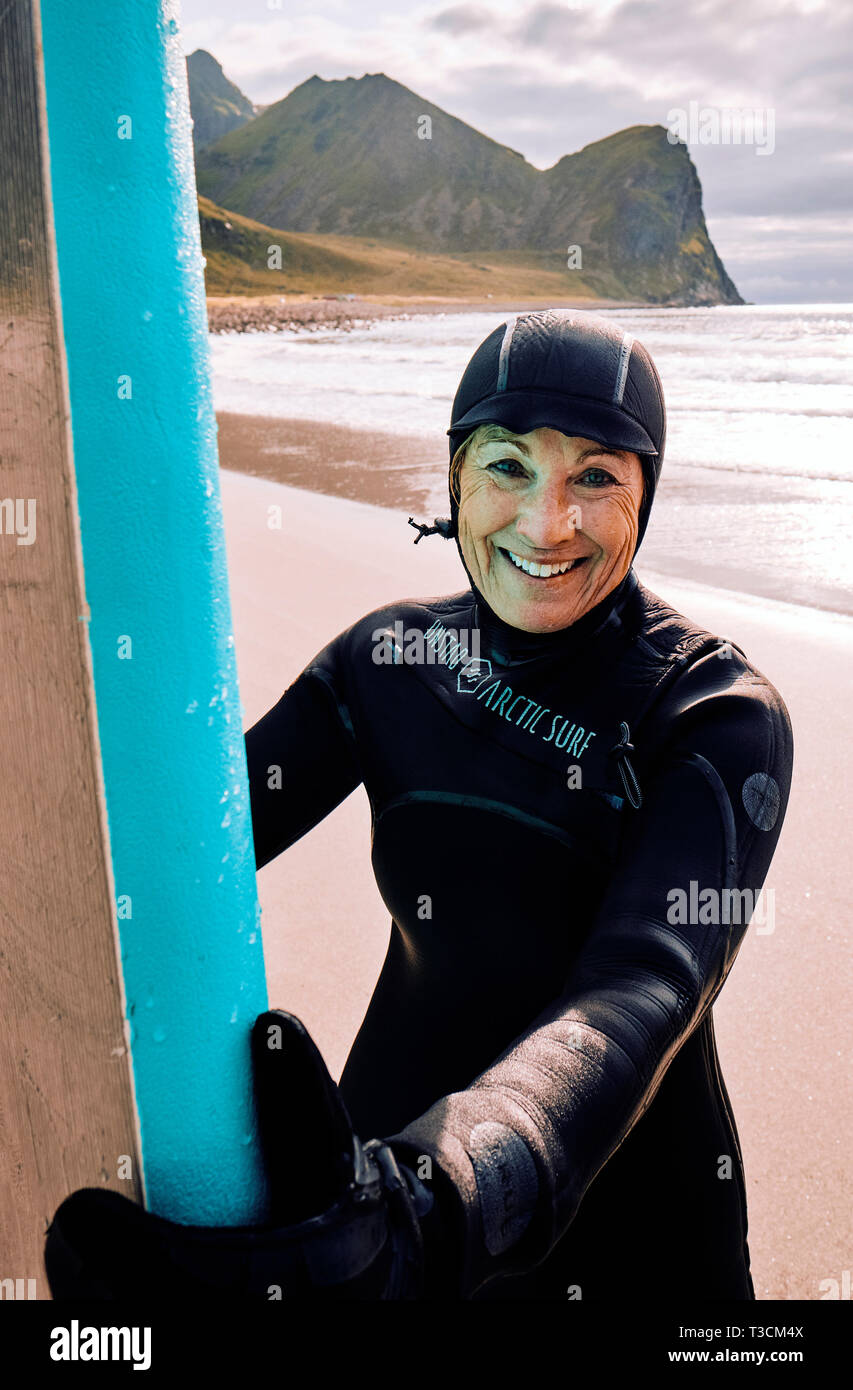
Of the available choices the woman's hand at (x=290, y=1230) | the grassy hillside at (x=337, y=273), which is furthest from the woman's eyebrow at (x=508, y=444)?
the grassy hillside at (x=337, y=273)

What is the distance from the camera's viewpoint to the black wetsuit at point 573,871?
108 cm

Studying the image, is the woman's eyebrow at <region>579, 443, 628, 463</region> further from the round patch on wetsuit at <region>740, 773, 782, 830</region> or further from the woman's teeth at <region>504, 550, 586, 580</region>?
the round patch on wetsuit at <region>740, 773, 782, 830</region>

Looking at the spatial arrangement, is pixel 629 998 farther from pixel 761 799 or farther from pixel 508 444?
pixel 508 444

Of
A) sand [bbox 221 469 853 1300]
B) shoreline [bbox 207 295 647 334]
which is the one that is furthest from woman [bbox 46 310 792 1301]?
shoreline [bbox 207 295 647 334]

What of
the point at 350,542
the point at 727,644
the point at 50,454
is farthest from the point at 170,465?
the point at 350,542

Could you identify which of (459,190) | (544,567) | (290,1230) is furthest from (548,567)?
(459,190)

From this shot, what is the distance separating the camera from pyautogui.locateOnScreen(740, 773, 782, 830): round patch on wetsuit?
1.19m

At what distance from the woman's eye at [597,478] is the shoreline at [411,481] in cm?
427

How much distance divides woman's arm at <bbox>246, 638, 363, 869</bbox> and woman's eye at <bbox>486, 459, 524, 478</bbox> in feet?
1.66

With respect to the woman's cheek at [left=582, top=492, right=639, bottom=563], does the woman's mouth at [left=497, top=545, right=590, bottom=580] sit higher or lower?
lower

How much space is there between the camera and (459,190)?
171m

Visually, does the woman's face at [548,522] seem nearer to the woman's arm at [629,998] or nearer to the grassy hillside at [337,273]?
the woman's arm at [629,998]

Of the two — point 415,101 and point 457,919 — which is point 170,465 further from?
point 415,101
